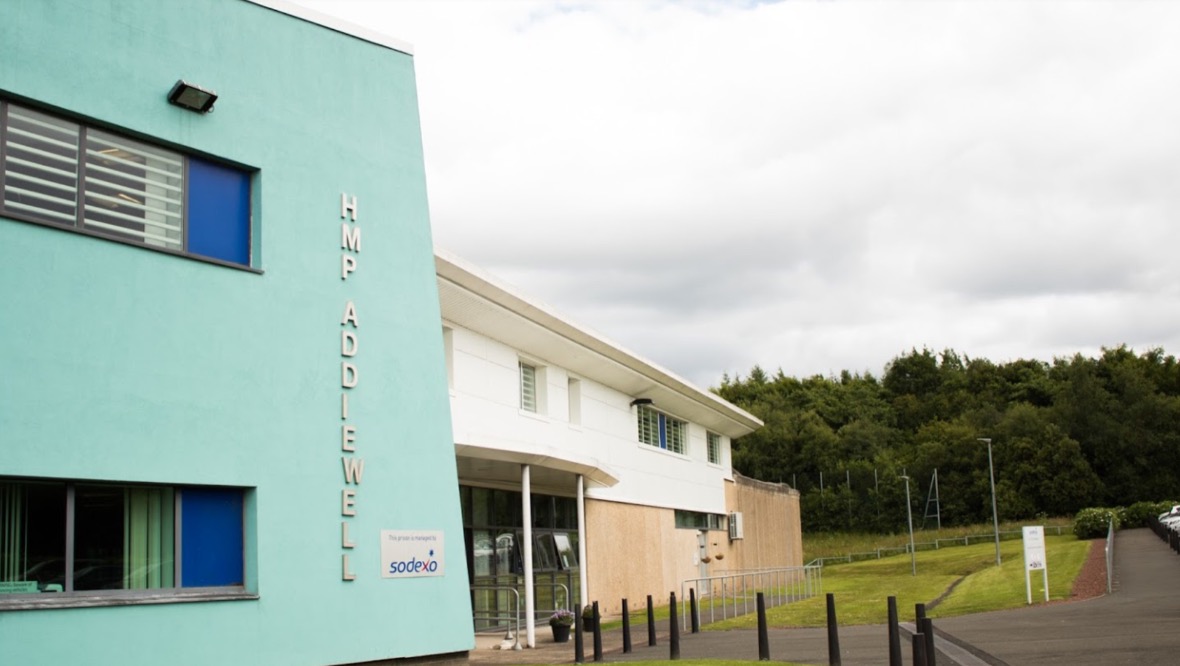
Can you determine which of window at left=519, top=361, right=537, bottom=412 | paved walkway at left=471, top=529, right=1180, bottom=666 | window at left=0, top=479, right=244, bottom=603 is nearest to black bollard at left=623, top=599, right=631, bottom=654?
paved walkway at left=471, top=529, right=1180, bottom=666

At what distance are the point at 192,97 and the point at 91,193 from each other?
1.38m

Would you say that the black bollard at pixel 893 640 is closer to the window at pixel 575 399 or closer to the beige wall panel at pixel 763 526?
the window at pixel 575 399

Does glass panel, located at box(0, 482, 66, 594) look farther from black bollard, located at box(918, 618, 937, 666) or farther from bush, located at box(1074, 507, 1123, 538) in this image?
bush, located at box(1074, 507, 1123, 538)

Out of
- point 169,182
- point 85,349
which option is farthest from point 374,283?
point 85,349

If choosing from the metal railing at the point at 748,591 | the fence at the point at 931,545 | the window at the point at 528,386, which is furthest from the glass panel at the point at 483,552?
the fence at the point at 931,545

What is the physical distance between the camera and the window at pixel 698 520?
3447cm

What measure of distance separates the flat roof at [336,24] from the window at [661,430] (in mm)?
18434

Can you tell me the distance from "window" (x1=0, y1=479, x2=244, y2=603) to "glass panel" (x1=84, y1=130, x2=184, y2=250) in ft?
8.18

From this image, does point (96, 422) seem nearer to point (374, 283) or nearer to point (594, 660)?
point (374, 283)

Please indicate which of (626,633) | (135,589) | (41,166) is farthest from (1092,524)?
(41,166)

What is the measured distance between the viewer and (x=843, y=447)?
100 metres

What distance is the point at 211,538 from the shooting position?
11422 mm

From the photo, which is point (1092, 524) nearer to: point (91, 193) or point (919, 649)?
point (919, 649)

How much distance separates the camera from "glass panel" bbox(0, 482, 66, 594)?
32.3ft
